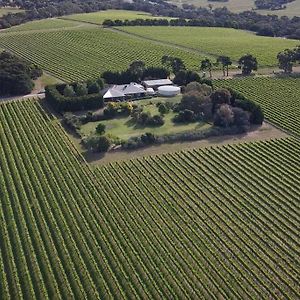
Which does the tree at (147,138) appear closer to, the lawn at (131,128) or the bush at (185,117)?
the lawn at (131,128)

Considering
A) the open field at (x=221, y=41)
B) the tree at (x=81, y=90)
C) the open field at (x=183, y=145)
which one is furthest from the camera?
the open field at (x=221, y=41)

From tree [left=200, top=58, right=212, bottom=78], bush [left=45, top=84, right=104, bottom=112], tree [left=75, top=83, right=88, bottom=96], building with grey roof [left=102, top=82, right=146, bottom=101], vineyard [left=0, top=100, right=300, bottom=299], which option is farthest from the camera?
tree [left=200, top=58, right=212, bottom=78]

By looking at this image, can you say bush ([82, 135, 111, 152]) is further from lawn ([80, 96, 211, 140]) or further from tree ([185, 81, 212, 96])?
tree ([185, 81, 212, 96])

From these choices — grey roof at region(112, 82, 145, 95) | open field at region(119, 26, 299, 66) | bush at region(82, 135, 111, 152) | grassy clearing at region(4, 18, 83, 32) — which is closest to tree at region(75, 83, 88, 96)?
grey roof at region(112, 82, 145, 95)

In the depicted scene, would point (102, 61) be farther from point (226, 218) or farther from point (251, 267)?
point (251, 267)

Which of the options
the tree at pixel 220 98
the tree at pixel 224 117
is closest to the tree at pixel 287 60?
the tree at pixel 220 98

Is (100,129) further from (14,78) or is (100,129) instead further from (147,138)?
(14,78)

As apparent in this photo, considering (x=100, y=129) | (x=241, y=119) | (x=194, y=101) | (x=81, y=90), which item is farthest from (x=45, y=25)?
(x=241, y=119)
